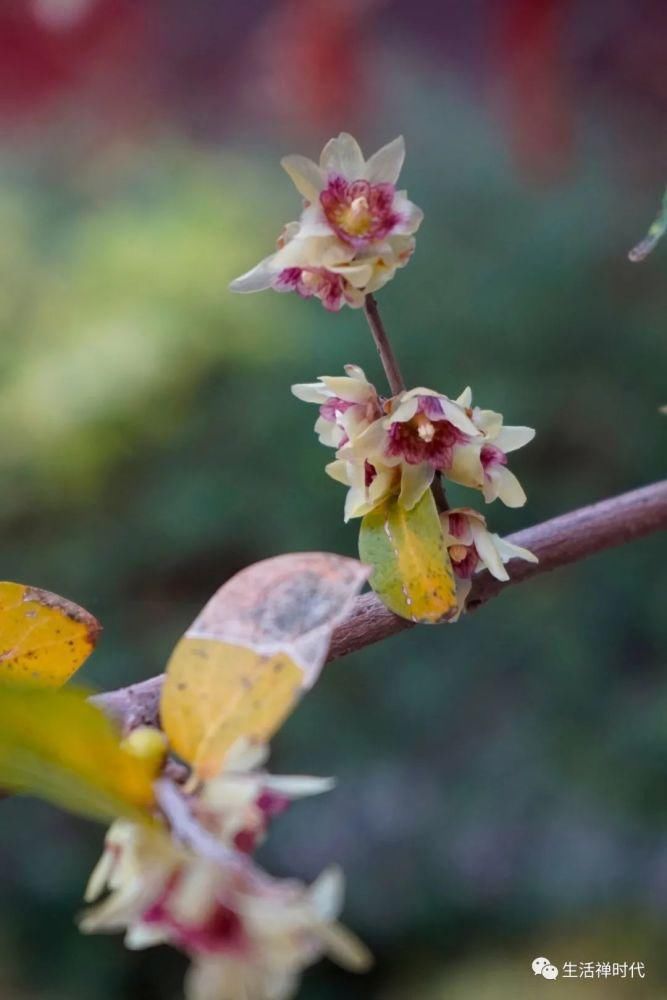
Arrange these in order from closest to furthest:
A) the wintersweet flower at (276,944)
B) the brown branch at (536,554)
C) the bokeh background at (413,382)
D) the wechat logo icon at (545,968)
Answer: the wintersweet flower at (276,944) → the brown branch at (536,554) → the wechat logo icon at (545,968) → the bokeh background at (413,382)

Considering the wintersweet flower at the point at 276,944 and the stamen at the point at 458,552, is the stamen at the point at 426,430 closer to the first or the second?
the stamen at the point at 458,552

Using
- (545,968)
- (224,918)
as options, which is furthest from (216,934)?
(545,968)

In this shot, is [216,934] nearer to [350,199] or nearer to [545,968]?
[350,199]

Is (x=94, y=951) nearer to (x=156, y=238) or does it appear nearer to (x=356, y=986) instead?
(x=356, y=986)

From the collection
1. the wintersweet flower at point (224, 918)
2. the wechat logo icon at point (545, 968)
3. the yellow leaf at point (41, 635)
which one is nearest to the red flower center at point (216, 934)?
the wintersweet flower at point (224, 918)

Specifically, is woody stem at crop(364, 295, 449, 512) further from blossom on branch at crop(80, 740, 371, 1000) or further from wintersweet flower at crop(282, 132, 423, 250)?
blossom on branch at crop(80, 740, 371, 1000)

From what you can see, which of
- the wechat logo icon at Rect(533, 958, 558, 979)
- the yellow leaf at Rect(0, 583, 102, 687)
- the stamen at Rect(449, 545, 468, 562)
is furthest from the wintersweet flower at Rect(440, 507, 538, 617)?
the wechat logo icon at Rect(533, 958, 558, 979)
